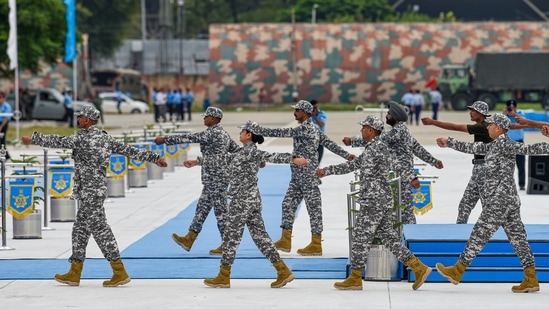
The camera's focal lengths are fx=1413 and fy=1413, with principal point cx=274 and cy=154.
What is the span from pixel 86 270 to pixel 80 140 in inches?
72.7

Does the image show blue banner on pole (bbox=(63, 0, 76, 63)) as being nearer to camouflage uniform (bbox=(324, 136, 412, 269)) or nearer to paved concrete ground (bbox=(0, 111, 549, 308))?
paved concrete ground (bbox=(0, 111, 549, 308))

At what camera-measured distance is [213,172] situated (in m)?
16.5

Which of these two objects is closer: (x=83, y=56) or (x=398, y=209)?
(x=398, y=209)

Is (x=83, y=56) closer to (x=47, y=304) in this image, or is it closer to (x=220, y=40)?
(x=220, y=40)

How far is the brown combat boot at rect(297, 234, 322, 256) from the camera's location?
16.6 metres

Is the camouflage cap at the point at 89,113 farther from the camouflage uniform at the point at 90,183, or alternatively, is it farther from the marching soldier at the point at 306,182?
the marching soldier at the point at 306,182

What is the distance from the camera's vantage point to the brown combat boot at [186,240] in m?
16.8

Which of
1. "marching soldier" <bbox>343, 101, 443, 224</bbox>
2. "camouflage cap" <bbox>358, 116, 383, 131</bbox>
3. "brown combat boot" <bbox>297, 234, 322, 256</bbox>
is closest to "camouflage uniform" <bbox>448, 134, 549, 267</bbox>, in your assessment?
"camouflage cap" <bbox>358, 116, 383, 131</bbox>

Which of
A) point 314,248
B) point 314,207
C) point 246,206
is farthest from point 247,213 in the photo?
point 314,207

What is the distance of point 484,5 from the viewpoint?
10600 centimetres

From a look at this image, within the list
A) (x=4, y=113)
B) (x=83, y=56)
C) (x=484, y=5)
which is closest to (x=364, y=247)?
(x=4, y=113)

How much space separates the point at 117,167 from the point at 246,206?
38.1 ft

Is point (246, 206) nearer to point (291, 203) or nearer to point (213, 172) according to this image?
point (213, 172)

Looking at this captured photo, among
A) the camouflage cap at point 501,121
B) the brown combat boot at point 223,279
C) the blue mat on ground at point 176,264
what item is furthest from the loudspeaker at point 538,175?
the brown combat boot at point 223,279
